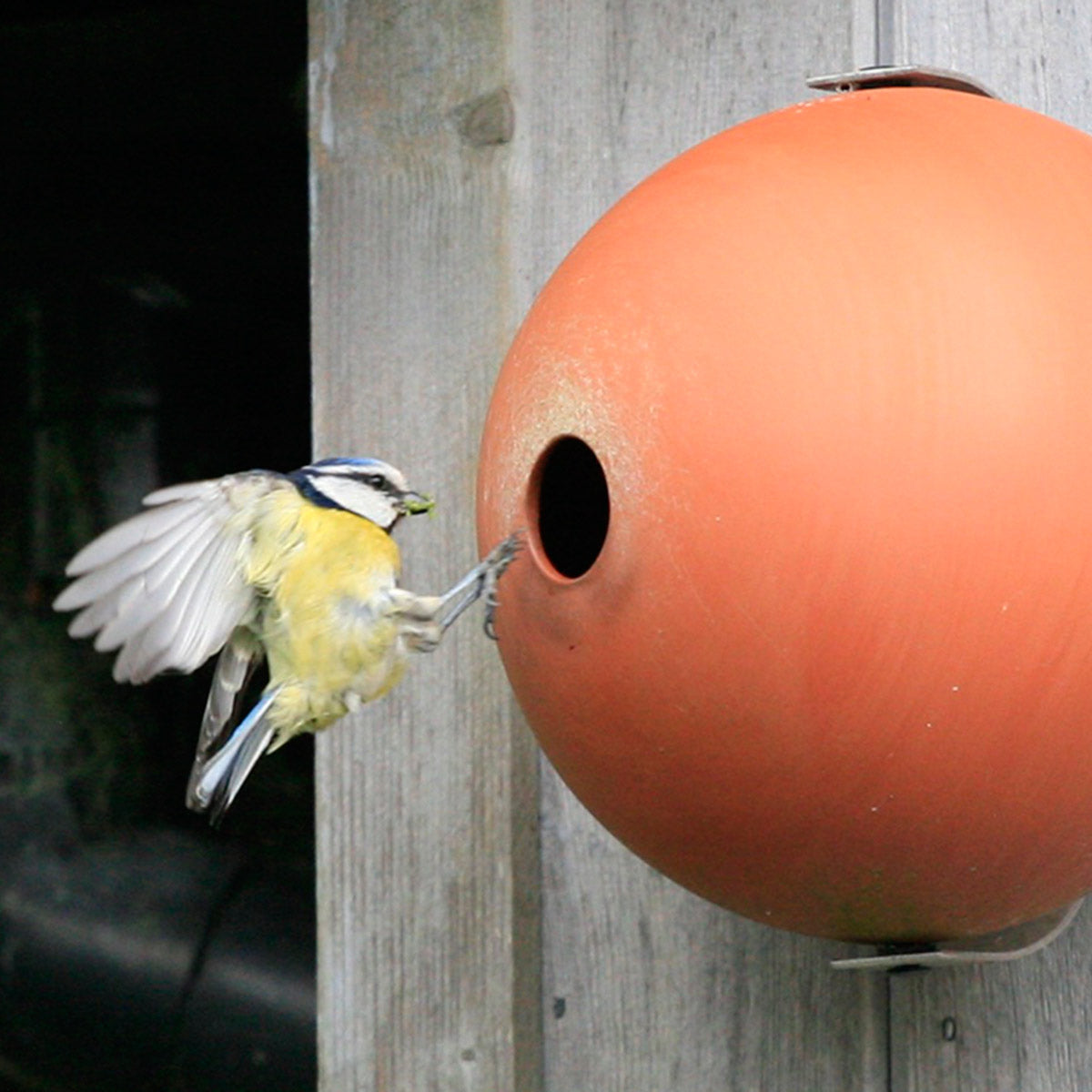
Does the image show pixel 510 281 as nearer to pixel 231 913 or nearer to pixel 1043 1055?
pixel 1043 1055

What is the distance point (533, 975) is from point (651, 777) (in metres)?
0.50

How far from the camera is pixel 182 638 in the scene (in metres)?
1.53

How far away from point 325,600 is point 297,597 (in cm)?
3

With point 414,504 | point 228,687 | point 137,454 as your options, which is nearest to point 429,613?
point 414,504

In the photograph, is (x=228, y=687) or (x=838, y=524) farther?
(x=228, y=687)

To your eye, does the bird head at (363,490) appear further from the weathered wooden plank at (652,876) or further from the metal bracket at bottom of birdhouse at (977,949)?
the metal bracket at bottom of birdhouse at (977,949)

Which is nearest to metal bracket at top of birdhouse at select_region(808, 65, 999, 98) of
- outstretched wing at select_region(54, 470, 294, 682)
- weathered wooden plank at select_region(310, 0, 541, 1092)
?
weathered wooden plank at select_region(310, 0, 541, 1092)

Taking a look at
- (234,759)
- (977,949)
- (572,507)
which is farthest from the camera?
(234,759)

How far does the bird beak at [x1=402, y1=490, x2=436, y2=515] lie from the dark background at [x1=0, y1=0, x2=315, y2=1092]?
137 centimetres

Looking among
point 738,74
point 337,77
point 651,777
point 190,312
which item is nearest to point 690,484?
point 651,777

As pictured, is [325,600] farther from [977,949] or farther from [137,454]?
[137,454]

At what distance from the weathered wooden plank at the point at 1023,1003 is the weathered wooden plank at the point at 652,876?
37mm

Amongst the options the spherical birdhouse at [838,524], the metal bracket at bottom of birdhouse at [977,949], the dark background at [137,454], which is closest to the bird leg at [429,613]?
the spherical birdhouse at [838,524]

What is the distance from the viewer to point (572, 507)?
147 cm
